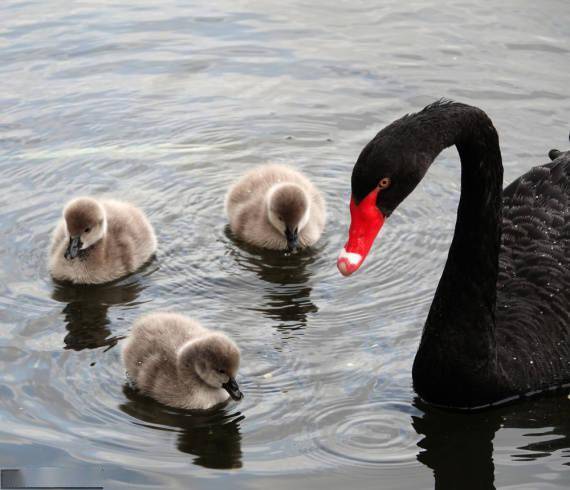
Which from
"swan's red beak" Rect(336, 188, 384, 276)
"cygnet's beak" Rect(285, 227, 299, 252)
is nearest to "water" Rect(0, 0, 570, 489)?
"cygnet's beak" Rect(285, 227, 299, 252)

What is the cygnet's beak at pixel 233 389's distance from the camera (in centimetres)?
461

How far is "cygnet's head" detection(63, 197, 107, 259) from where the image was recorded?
18.5 ft

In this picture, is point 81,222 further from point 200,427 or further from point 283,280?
point 200,427

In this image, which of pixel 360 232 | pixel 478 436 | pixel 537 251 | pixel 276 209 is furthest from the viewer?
pixel 276 209

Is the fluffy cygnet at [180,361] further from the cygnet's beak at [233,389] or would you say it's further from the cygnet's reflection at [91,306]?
the cygnet's reflection at [91,306]

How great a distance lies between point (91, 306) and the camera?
5.59 meters

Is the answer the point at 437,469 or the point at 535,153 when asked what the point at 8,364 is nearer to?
the point at 437,469

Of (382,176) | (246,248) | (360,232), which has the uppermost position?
(382,176)

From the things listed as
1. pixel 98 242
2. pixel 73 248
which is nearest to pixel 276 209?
pixel 98 242

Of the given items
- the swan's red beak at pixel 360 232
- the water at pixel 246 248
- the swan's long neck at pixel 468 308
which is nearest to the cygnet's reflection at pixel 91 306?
the water at pixel 246 248

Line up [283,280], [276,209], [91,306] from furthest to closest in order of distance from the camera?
[276,209] < [283,280] < [91,306]

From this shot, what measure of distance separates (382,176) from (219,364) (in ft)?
3.84

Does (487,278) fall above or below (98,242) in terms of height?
above

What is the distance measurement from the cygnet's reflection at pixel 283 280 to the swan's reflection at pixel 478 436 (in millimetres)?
906
